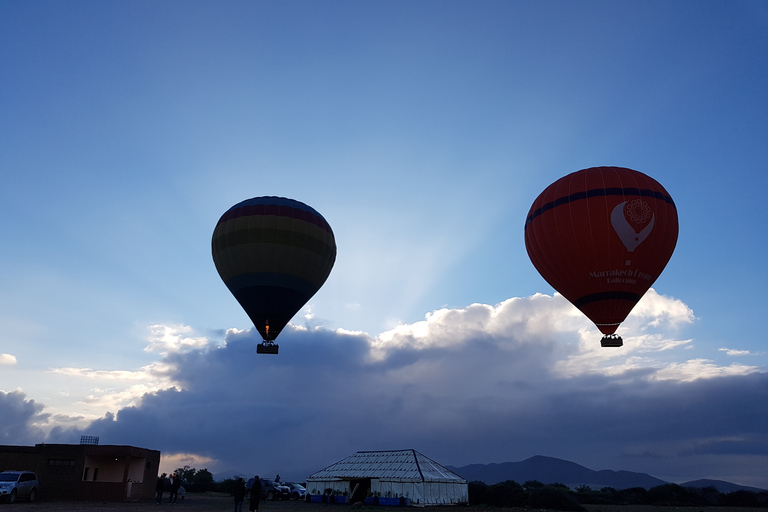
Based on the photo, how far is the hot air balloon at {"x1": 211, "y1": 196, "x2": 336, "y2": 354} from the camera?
33531 millimetres

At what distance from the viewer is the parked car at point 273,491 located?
4282cm

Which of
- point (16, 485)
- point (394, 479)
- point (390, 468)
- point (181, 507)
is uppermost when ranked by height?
point (390, 468)

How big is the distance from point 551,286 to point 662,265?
5.49 metres

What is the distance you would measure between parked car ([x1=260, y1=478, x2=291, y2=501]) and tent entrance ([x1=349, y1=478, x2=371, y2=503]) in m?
7.76

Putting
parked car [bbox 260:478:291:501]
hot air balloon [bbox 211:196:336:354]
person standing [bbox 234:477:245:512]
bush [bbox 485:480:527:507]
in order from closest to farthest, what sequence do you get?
person standing [bbox 234:477:245:512], hot air balloon [bbox 211:196:336:354], bush [bbox 485:480:527:507], parked car [bbox 260:478:291:501]

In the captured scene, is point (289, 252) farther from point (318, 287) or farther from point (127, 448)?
point (127, 448)

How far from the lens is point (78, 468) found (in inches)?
1409

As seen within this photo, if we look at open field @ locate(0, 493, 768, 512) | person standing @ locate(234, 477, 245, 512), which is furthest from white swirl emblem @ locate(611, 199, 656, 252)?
person standing @ locate(234, 477, 245, 512)

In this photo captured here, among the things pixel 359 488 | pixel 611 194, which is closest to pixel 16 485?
pixel 359 488

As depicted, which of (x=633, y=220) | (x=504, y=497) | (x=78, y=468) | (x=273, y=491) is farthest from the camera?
(x=273, y=491)

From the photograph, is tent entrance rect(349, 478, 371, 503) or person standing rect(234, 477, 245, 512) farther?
tent entrance rect(349, 478, 371, 503)

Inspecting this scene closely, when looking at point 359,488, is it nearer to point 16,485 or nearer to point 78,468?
point 78,468

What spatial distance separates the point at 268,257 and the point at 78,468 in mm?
19026

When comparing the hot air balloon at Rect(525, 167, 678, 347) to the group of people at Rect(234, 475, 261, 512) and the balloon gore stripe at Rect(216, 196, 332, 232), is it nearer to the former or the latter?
the balloon gore stripe at Rect(216, 196, 332, 232)
